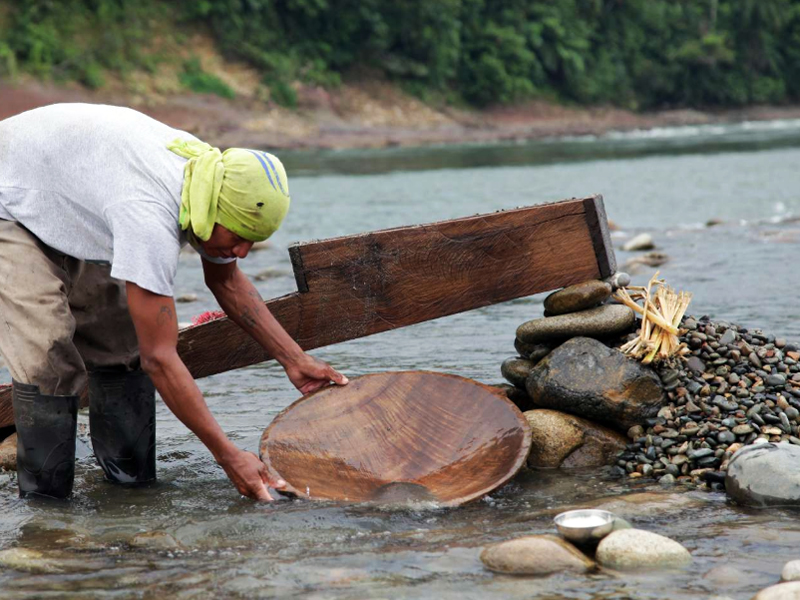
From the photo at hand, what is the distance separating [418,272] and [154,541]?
1855 mm

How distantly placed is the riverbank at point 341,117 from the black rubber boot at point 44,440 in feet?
94.1

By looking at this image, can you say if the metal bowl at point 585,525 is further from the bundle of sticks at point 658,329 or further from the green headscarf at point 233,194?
the green headscarf at point 233,194

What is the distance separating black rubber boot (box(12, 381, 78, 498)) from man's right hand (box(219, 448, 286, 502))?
0.68 m

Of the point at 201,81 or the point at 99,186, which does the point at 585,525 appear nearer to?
the point at 99,186

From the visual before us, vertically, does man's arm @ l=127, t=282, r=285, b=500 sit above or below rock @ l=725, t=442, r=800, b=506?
above

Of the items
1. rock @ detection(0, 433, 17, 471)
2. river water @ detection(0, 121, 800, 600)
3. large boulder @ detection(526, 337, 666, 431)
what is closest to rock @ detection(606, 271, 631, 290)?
large boulder @ detection(526, 337, 666, 431)

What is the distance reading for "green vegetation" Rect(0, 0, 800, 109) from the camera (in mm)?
37031

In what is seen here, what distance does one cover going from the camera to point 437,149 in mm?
38906

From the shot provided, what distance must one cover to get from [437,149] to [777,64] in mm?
32858

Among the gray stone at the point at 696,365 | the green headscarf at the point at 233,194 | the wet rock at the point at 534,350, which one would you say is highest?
the green headscarf at the point at 233,194

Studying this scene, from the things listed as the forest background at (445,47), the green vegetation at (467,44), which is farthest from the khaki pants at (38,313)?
the green vegetation at (467,44)

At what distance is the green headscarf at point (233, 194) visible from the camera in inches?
148

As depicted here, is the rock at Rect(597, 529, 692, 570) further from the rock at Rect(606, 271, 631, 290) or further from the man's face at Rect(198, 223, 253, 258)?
the rock at Rect(606, 271, 631, 290)

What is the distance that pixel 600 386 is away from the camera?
4902mm
